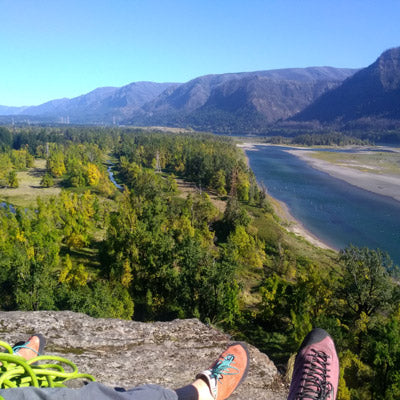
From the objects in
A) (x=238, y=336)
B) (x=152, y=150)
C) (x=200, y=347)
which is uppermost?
(x=152, y=150)

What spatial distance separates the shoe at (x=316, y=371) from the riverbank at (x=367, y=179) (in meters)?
70.8

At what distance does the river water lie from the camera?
1781 inches

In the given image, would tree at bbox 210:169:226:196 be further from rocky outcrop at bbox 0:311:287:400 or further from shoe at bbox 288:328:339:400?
shoe at bbox 288:328:339:400

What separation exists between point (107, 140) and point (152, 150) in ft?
163

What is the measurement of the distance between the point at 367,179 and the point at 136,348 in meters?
90.1

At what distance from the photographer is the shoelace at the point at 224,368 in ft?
13.4

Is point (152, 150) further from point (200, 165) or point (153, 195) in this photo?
point (153, 195)

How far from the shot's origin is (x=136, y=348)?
6.36m

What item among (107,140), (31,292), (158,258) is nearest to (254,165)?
(107,140)

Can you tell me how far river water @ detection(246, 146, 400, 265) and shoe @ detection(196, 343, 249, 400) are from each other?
4215cm

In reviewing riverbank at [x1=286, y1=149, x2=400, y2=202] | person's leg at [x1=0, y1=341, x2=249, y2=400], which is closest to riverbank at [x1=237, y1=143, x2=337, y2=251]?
riverbank at [x1=286, y1=149, x2=400, y2=202]

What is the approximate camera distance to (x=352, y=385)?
1418cm

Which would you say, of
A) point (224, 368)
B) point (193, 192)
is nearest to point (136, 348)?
point (224, 368)

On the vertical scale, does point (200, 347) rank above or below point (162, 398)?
below
